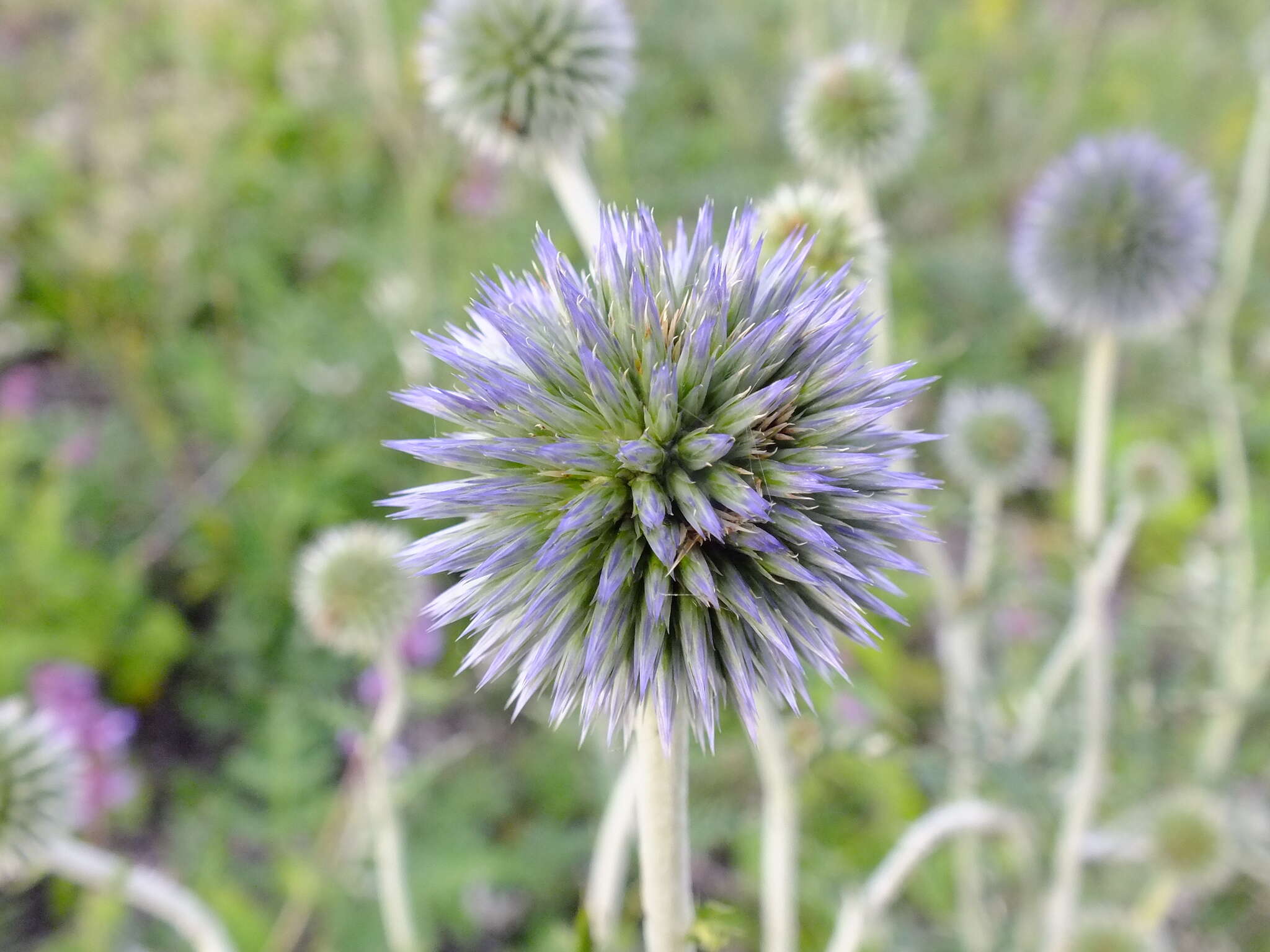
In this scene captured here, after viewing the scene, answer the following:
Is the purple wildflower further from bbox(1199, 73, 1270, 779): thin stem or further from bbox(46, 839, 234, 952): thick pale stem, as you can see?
bbox(1199, 73, 1270, 779): thin stem

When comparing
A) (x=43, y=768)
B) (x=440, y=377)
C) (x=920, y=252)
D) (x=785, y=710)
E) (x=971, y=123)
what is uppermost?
(x=971, y=123)

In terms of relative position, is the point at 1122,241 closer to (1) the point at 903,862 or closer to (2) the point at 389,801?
(1) the point at 903,862

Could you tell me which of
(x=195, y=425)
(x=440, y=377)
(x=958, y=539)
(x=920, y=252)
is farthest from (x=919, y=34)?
(x=195, y=425)

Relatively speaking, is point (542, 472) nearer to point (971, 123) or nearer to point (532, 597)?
point (532, 597)

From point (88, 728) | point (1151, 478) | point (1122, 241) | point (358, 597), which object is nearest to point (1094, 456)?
point (1151, 478)

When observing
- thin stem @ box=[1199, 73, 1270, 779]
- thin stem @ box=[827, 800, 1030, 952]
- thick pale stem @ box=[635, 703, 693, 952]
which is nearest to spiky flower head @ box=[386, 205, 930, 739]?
thick pale stem @ box=[635, 703, 693, 952]

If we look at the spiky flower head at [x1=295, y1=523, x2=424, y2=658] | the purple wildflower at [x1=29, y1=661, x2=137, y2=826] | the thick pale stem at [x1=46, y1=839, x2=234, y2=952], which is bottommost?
the thick pale stem at [x1=46, y1=839, x2=234, y2=952]
